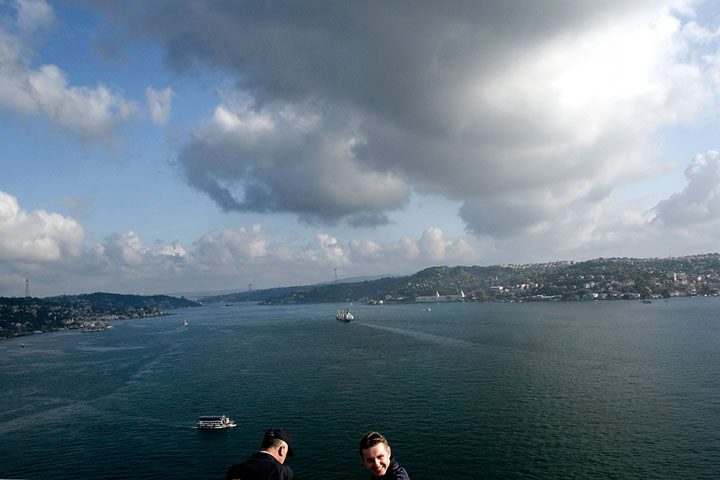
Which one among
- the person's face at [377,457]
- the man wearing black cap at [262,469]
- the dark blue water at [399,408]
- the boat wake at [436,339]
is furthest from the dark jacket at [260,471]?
the boat wake at [436,339]

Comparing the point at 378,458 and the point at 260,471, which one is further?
the point at 378,458

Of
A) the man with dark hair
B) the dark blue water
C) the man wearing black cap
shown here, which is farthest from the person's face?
the dark blue water

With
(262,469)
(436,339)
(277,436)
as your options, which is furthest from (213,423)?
(436,339)

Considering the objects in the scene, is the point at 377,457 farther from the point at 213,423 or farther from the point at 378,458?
the point at 213,423

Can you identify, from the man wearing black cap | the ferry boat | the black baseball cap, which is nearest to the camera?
the man wearing black cap

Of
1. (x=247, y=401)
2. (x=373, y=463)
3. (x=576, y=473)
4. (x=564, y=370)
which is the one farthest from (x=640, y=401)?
(x=373, y=463)

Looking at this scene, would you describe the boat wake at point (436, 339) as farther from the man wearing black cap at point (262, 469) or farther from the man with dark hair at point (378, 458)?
the man wearing black cap at point (262, 469)

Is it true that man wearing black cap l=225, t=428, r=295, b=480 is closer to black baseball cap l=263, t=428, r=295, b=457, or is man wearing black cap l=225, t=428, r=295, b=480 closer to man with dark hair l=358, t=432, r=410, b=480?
black baseball cap l=263, t=428, r=295, b=457
